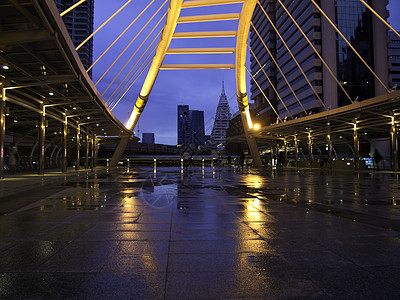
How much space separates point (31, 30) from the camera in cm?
972

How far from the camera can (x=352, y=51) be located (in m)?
62.1

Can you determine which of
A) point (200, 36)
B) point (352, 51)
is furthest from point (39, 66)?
point (352, 51)

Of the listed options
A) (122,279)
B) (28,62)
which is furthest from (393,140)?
(122,279)

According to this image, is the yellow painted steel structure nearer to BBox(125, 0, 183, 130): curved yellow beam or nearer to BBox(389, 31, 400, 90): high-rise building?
BBox(125, 0, 183, 130): curved yellow beam

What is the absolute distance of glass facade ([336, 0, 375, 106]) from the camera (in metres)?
60.9

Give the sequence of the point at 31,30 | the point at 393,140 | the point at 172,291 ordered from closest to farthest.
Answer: the point at 172,291
the point at 31,30
the point at 393,140

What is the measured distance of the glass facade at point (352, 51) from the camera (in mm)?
60906

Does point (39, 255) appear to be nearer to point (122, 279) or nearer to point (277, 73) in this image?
point (122, 279)

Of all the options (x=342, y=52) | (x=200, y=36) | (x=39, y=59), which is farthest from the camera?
(x=342, y=52)

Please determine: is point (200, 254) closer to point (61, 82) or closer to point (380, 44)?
point (61, 82)

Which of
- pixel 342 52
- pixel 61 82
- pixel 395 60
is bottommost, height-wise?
pixel 61 82

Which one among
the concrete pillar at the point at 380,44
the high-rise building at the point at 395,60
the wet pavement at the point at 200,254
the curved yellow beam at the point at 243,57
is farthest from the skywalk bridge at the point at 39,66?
the high-rise building at the point at 395,60

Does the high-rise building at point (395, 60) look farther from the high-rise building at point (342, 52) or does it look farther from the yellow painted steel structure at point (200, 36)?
the yellow painted steel structure at point (200, 36)

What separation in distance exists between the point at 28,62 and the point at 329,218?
1351cm
